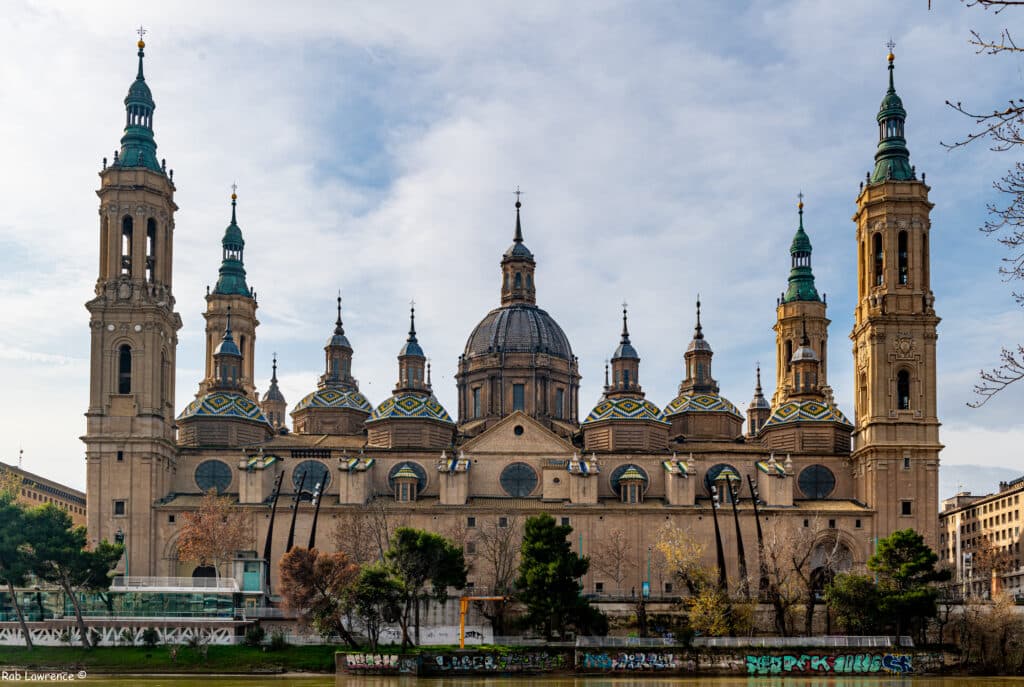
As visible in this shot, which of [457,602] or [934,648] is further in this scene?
[457,602]

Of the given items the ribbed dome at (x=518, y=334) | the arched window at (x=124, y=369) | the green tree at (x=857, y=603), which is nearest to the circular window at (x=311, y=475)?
the arched window at (x=124, y=369)

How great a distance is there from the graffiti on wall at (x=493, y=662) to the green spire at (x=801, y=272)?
2266 inches

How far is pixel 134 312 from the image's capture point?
306 feet

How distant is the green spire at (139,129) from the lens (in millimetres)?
96062

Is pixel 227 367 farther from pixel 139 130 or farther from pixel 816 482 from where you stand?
pixel 816 482

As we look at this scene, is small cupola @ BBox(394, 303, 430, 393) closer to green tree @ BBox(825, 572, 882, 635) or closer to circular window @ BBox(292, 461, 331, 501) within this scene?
circular window @ BBox(292, 461, 331, 501)

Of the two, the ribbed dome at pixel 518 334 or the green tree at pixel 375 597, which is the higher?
the ribbed dome at pixel 518 334

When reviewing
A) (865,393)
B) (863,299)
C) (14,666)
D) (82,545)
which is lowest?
(14,666)

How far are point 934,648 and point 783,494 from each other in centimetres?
2170

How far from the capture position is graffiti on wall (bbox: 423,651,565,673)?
227 feet

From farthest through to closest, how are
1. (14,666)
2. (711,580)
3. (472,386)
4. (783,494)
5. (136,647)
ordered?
1. (472,386)
2. (783,494)
3. (711,580)
4. (136,647)
5. (14,666)

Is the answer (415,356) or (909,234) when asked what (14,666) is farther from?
(909,234)

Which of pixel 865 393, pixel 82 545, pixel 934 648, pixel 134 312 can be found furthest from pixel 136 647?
pixel 865 393

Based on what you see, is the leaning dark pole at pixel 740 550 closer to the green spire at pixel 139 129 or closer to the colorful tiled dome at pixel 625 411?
the colorful tiled dome at pixel 625 411
